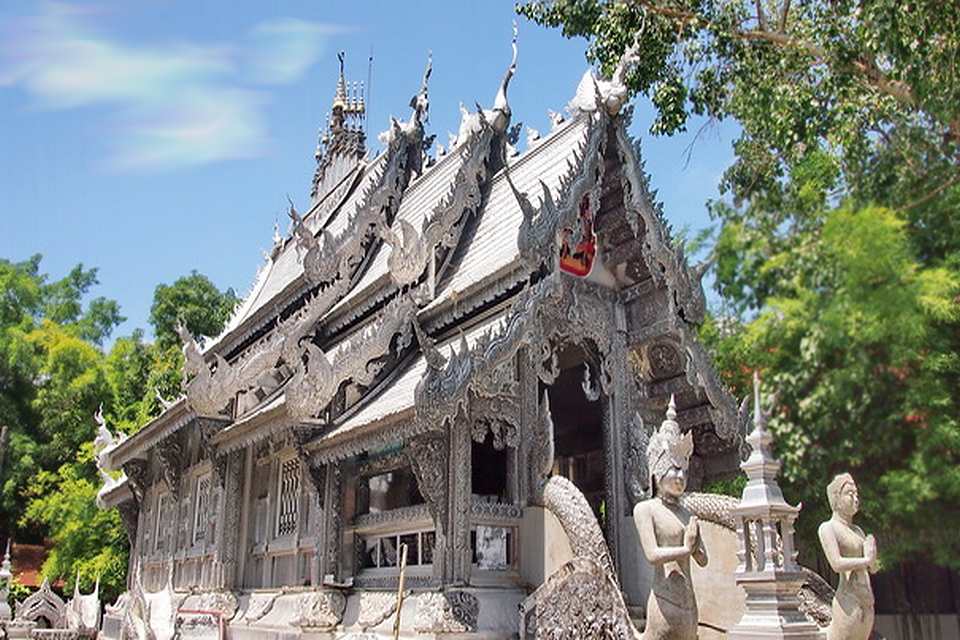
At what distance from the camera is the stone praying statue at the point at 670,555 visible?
621 centimetres

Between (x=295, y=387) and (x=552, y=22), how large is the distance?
28.8ft

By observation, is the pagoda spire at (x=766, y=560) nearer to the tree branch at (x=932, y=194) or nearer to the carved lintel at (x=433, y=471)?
the carved lintel at (x=433, y=471)

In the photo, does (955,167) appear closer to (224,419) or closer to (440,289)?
(440,289)

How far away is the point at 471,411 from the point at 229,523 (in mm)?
5501

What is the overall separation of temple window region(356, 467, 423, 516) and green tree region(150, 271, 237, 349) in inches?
966

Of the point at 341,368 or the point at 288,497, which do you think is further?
the point at 288,497

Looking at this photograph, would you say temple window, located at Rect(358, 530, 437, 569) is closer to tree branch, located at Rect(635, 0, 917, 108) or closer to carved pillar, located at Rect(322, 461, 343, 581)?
carved pillar, located at Rect(322, 461, 343, 581)

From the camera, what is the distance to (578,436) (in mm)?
12680

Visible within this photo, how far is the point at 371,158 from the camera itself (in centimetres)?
1709

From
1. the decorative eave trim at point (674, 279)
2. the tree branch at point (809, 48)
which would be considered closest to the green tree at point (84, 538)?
the tree branch at point (809, 48)

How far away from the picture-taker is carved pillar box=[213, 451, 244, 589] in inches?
489

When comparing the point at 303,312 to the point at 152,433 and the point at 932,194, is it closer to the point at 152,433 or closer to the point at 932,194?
the point at 152,433

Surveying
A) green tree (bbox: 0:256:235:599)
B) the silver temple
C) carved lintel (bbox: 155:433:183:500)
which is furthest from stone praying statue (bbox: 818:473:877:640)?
green tree (bbox: 0:256:235:599)

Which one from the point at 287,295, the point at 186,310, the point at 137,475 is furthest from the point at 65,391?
the point at 287,295
